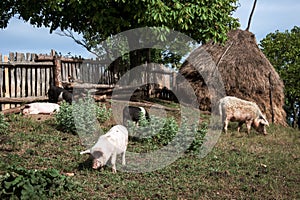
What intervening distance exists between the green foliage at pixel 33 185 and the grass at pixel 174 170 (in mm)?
136

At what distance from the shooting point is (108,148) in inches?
263

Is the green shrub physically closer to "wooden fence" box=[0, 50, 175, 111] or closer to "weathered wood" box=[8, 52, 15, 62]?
"wooden fence" box=[0, 50, 175, 111]

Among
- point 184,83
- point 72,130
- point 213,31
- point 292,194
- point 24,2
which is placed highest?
point 24,2

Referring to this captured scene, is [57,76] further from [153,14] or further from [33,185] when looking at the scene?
[33,185]

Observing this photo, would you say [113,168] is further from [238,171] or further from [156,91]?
[156,91]

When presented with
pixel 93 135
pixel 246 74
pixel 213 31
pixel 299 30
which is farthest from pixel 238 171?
pixel 299 30

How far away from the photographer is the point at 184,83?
19.6 meters

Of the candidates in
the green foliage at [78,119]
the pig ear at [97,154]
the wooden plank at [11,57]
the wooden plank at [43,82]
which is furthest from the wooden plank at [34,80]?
the pig ear at [97,154]

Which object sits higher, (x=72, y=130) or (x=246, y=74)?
(x=246, y=74)

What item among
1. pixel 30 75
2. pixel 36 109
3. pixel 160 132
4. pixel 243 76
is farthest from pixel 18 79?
pixel 243 76

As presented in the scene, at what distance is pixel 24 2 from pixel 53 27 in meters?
1.95

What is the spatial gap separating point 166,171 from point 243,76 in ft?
39.5

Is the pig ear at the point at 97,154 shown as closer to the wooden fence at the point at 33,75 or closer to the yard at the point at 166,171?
the yard at the point at 166,171

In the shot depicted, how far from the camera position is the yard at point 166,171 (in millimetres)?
5828
